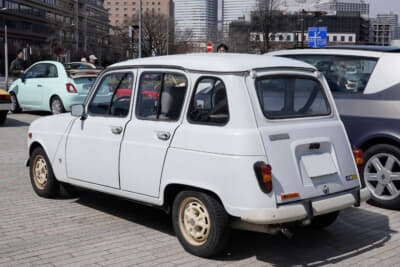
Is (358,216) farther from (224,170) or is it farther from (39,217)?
(39,217)

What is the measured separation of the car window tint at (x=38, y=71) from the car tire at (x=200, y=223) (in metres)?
12.5

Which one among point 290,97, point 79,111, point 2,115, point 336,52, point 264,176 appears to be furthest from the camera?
point 2,115

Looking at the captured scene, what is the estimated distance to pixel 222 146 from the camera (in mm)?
4465

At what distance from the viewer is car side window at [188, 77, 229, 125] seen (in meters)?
4.64

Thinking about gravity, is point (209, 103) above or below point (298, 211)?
above

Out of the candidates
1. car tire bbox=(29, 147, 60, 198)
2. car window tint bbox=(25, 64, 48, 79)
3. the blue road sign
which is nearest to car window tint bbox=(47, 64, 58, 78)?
car window tint bbox=(25, 64, 48, 79)

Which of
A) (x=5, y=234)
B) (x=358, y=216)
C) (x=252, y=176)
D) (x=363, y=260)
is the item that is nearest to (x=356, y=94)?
(x=358, y=216)

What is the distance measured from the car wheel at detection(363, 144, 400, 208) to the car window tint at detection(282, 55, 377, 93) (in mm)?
936

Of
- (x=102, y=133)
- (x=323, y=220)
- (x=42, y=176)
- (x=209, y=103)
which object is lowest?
(x=323, y=220)

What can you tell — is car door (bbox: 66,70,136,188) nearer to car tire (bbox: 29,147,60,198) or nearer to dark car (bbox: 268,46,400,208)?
car tire (bbox: 29,147,60,198)

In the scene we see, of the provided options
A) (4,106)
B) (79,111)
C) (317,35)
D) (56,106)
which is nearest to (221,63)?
(79,111)

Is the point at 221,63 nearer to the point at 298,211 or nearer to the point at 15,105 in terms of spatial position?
the point at 298,211

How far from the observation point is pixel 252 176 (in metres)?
4.29

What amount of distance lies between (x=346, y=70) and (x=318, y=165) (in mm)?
3056
